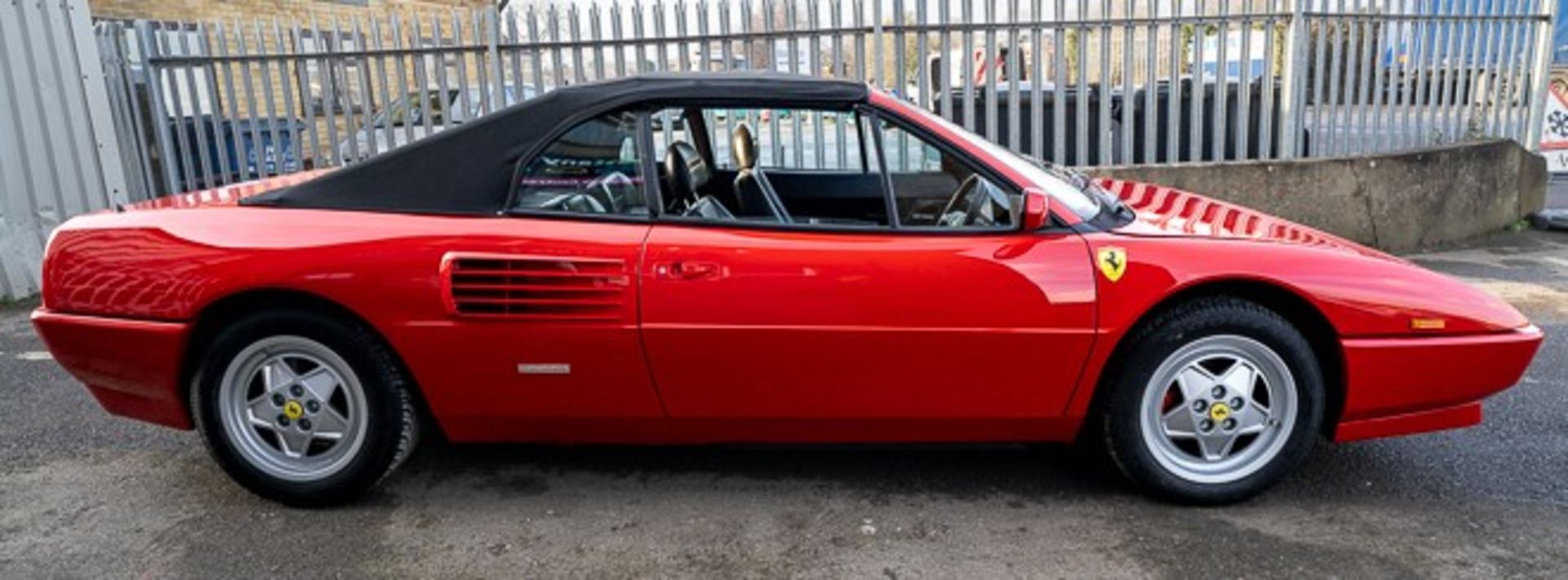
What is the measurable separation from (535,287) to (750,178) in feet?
3.01

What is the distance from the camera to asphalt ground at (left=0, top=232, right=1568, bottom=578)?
2.73 metres

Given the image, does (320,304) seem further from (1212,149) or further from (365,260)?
(1212,149)

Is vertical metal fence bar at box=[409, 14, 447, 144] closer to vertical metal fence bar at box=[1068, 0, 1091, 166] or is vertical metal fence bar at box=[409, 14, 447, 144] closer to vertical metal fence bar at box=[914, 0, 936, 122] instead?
vertical metal fence bar at box=[914, 0, 936, 122]

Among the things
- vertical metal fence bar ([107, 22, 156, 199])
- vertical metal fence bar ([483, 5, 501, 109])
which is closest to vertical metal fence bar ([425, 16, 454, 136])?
vertical metal fence bar ([483, 5, 501, 109])

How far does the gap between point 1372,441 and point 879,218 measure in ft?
6.59

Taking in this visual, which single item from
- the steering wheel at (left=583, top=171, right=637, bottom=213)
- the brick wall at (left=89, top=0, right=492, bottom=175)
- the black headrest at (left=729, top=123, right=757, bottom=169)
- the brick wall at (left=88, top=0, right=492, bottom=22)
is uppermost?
the brick wall at (left=88, top=0, right=492, bottom=22)

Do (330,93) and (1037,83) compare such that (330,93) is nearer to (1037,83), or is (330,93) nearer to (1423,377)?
(1037,83)

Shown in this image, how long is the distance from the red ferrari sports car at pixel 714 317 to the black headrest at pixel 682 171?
0.14m

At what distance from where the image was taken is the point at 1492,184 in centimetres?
746

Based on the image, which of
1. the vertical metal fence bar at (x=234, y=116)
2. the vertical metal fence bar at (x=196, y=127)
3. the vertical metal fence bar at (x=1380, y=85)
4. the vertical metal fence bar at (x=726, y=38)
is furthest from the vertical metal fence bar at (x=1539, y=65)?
the vertical metal fence bar at (x=196, y=127)

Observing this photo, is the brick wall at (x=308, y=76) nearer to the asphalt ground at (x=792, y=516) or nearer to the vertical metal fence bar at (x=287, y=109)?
the vertical metal fence bar at (x=287, y=109)

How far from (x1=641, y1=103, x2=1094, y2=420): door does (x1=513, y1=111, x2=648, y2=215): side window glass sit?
0.21 m

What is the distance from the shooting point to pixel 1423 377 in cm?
287

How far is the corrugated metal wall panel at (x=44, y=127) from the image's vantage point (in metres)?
6.10
